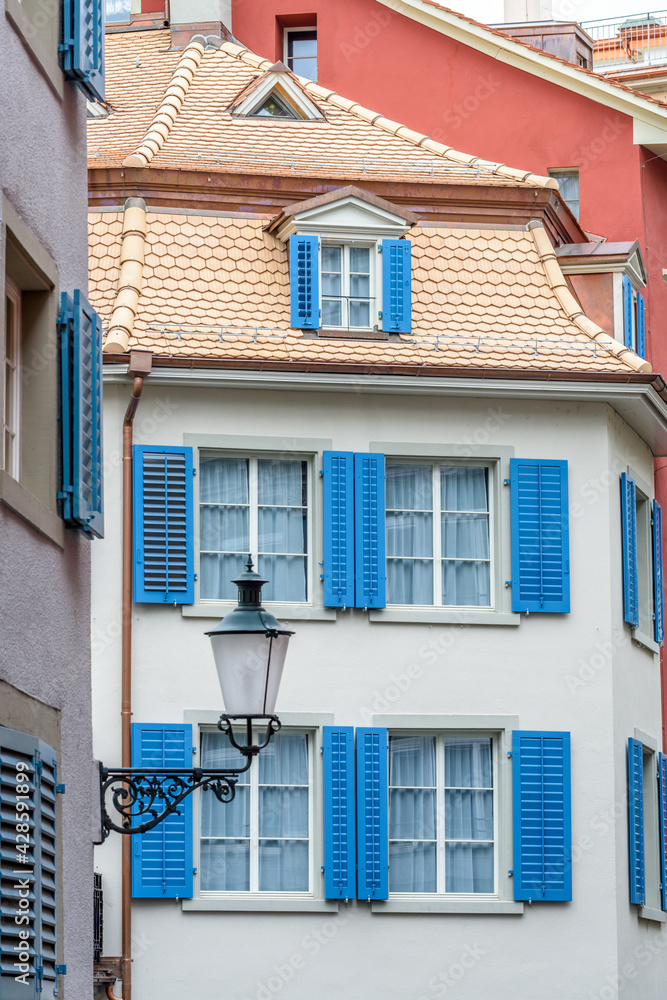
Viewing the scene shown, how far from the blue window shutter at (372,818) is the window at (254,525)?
1523 millimetres

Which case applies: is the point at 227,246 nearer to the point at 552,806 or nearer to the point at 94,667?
the point at 94,667

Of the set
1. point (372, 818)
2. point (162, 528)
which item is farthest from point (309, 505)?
point (372, 818)

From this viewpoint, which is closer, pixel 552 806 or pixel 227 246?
pixel 552 806

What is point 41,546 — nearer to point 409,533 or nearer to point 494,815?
point 409,533

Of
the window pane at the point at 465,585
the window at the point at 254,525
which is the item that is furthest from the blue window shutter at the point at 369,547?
the window pane at the point at 465,585

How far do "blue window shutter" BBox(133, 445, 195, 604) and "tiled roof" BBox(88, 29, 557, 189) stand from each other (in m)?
3.42

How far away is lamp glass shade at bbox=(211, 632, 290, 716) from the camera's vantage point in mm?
9469

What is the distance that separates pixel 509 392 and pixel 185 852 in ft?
17.1

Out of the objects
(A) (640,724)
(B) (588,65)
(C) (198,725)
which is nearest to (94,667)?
(C) (198,725)

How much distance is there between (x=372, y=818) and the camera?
17109mm

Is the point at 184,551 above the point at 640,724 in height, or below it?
above

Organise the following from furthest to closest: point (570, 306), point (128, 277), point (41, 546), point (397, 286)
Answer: point (570, 306)
point (397, 286)
point (128, 277)
point (41, 546)

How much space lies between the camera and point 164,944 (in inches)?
657

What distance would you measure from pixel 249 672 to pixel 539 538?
8779 mm
